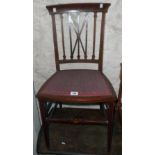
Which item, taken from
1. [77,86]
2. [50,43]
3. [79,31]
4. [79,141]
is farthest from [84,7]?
[79,141]

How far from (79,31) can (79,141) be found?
0.84 m

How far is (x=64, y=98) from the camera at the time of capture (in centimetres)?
113

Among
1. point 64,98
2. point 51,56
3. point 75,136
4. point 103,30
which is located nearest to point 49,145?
point 75,136

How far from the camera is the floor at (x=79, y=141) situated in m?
1.41

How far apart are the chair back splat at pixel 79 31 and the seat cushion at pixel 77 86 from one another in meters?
0.18

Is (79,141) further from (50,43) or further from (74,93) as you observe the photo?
(50,43)

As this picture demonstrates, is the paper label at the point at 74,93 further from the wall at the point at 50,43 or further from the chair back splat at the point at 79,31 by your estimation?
the wall at the point at 50,43

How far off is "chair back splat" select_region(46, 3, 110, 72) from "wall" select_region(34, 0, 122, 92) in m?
0.07

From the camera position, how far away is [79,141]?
1.48m

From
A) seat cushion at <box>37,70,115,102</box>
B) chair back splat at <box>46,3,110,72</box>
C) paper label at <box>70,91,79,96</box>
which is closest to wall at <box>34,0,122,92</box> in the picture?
chair back splat at <box>46,3,110,72</box>

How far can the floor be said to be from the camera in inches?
55.3

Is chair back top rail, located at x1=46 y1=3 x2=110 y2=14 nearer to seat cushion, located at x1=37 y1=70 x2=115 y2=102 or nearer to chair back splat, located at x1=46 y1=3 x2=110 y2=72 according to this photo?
chair back splat, located at x1=46 y1=3 x2=110 y2=72

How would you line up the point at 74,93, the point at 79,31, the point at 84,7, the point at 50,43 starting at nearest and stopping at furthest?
the point at 74,93, the point at 84,7, the point at 79,31, the point at 50,43
